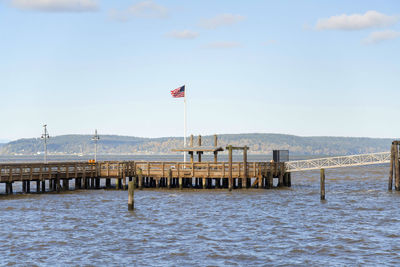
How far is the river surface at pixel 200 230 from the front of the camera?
83.8ft

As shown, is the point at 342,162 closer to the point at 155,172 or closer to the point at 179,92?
the point at 179,92

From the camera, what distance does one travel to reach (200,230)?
32375 mm

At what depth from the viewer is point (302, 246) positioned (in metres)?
27.9

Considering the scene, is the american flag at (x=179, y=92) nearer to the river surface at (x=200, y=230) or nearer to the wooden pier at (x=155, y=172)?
the wooden pier at (x=155, y=172)

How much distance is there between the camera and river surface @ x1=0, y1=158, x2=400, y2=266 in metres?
25.5

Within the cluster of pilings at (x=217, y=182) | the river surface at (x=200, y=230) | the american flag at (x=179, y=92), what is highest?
the american flag at (x=179, y=92)

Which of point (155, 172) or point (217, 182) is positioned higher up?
point (155, 172)

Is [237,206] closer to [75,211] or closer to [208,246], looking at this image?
[75,211]

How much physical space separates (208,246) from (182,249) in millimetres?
1375

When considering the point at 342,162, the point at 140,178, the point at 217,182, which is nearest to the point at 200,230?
the point at 140,178

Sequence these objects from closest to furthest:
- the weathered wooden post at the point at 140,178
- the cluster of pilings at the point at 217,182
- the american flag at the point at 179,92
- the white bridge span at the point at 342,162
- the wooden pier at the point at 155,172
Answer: the wooden pier at the point at 155,172 → the weathered wooden post at the point at 140,178 → the cluster of pilings at the point at 217,182 → the white bridge span at the point at 342,162 → the american flag at the point at 179,92

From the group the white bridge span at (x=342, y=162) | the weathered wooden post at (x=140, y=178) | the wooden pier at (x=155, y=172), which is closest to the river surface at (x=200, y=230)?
the wooden pier at (x=155, y=172)

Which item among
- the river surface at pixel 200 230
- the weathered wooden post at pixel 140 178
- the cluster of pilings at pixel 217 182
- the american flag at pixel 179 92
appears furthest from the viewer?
the american flag at pixel 179 92

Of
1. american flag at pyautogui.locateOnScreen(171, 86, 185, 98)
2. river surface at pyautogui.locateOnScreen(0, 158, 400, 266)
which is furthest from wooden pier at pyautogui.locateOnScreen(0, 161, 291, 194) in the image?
american flag at pyautogui.locateOnScreen(171, 86, 185, 98)
